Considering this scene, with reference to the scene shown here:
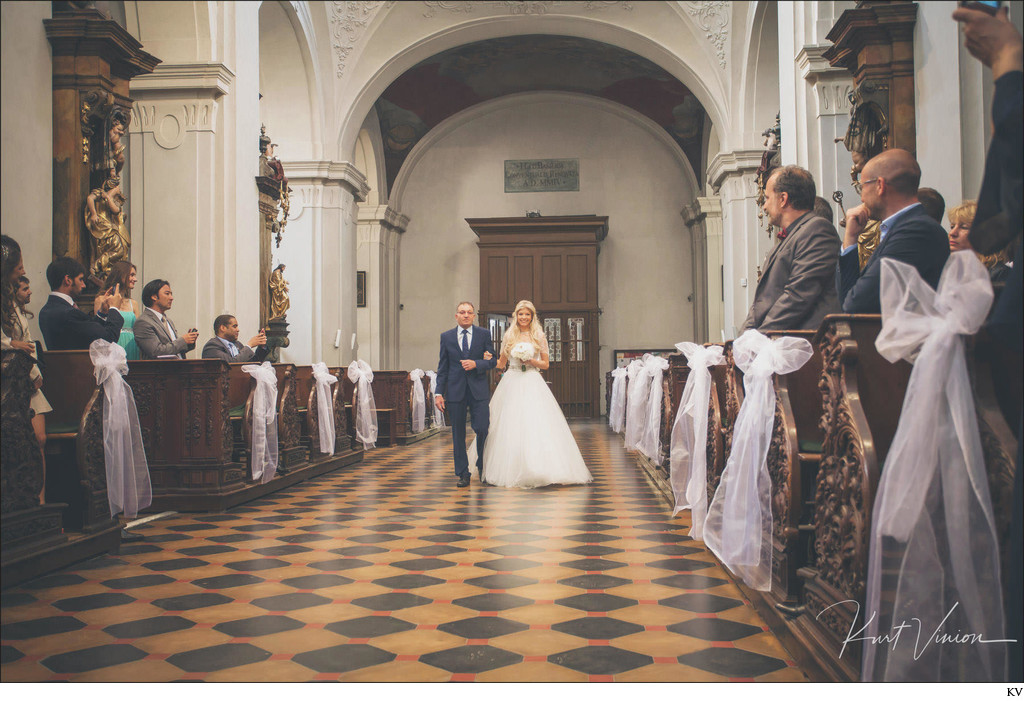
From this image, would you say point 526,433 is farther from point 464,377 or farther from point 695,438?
point 695,438

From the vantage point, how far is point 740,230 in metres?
14.0

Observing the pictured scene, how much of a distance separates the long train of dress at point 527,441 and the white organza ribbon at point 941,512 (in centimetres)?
526

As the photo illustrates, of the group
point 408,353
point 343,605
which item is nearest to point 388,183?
point 408,353

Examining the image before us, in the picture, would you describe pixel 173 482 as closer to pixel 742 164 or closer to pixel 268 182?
pixel 268 182

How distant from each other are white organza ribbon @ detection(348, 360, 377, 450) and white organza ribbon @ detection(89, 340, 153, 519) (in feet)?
17.3

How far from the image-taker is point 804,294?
12.1 feet

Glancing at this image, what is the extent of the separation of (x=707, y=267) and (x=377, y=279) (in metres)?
7.34

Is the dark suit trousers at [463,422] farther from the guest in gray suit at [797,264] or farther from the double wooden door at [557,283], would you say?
the double wooden door at [557,283]

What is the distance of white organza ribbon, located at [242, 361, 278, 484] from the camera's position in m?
6.66

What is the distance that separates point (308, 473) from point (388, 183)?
43.6 feet

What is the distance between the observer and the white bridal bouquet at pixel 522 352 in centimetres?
757

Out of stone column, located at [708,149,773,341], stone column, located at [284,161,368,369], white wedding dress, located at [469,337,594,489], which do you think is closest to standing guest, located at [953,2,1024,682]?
white wedding dress, located at [469,337,594,489]

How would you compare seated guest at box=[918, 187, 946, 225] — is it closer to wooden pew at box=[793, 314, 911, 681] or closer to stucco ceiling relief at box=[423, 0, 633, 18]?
wooden pew at box=[793, 314, 911, 681]

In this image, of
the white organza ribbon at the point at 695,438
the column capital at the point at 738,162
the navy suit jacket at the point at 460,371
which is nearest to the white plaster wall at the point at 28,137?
the navy suit jacket at the point at 460,371
